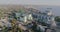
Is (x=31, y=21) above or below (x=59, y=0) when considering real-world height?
below

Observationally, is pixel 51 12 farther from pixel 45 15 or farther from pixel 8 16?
pixel 8 16

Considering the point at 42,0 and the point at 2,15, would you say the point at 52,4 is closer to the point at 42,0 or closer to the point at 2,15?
the point at 42,0

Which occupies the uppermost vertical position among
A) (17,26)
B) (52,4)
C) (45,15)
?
(52,4)

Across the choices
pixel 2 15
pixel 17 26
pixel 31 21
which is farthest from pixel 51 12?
pixel 2 15

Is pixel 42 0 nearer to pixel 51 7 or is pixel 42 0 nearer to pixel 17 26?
pixel 51 7

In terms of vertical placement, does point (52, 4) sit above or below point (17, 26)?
above

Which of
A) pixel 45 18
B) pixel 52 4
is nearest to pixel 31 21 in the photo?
pixel 45 18
